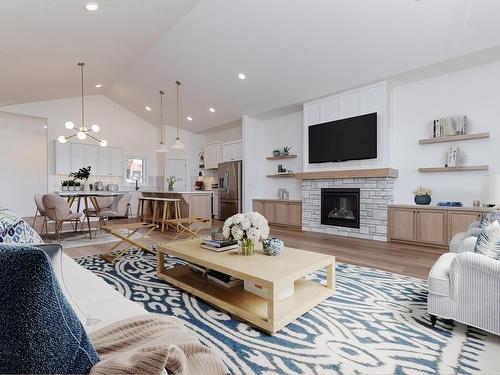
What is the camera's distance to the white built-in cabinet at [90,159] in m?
7.69

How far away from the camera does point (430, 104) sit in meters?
4.74

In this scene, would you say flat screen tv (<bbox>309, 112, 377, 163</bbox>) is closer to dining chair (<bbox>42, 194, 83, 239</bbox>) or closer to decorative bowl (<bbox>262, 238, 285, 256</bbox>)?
decorative bowl (<bbox>262, 238, 285, 256</bbox>)

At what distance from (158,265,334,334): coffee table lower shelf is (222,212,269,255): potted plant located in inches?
14.6

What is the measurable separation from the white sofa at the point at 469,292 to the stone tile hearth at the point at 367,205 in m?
3.17

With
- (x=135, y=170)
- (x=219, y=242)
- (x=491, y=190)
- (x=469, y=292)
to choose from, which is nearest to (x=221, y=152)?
(x=135, y=170)

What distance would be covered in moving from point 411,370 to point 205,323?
129 cm

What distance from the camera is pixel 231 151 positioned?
8195 mm

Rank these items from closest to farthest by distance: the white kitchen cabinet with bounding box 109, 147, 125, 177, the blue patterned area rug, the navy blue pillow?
the navy blue pillow
the blue patterned area rug
the white kitchen cabinet with bounding box 109, 147, 125, 177

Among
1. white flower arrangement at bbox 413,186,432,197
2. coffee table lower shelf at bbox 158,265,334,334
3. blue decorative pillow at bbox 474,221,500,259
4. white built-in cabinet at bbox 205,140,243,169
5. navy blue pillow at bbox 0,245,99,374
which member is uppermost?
white built-in cabinet at bbox 205,140,243,169

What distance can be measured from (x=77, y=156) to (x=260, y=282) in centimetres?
799

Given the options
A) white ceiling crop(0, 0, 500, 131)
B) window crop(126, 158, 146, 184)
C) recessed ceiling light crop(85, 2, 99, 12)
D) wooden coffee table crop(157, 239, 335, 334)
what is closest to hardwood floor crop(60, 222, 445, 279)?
wooden coffee table crop(157, 239, 335, 334)

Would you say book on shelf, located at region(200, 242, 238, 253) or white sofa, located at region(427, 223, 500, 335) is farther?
book on shelf, located at region(200, 242, 238, 253)

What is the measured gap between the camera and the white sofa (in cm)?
170

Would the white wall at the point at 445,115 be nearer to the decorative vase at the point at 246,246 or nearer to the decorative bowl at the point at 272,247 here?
the decorative bowl at the point at 272,247
